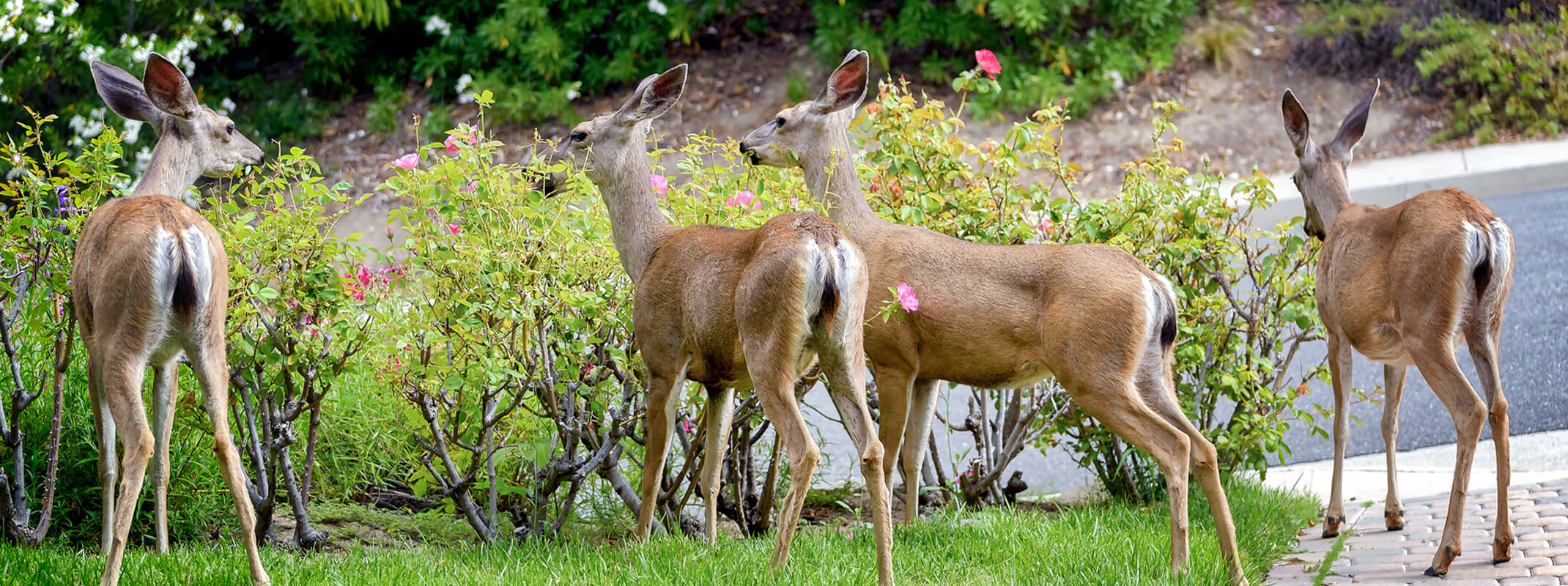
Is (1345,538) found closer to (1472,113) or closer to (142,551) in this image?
(142,551)

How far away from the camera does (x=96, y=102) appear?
15.3 metres

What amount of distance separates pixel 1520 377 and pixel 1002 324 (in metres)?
5.04

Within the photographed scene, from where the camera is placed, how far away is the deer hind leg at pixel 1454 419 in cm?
502

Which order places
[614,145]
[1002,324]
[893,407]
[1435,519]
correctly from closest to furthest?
[1002,324]
[893,407]
[614,145]
[1435,519]

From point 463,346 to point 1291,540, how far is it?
132 inches

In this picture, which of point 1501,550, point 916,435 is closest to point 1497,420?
point 1501,550

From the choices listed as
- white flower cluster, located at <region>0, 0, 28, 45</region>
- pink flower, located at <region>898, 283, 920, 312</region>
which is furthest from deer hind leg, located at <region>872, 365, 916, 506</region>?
white flower cluster, located at <region>0, 0, 28, 45</region>

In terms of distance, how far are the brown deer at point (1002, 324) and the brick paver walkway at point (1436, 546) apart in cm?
75

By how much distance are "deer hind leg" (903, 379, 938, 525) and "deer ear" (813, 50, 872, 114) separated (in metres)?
1.14

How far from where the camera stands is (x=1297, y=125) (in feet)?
19.8

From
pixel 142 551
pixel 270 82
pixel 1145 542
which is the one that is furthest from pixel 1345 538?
pixel 270 82

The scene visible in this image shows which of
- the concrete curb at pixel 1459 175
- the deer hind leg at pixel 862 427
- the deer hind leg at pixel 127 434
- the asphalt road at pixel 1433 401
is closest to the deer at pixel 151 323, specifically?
the deer hind leg at pixel 127 434

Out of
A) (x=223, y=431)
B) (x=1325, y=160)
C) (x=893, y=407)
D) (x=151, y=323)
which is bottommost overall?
(x=893, y=407)

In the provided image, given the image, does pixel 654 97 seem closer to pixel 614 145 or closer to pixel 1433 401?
pixel 614 145
